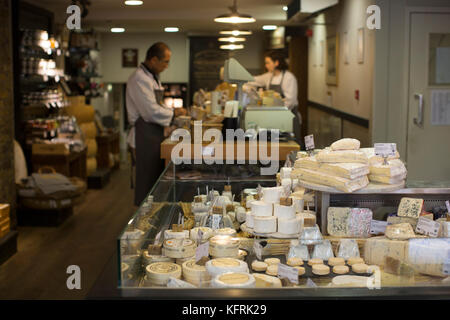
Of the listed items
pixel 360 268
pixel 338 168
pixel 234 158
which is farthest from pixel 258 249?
pixel 234 158

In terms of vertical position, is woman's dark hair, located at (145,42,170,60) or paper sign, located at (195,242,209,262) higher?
woman's dark hair, located at (145,42,170,60)

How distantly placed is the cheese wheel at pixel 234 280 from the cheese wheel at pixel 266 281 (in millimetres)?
34

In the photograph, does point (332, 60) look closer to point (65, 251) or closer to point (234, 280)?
point (65, 251)

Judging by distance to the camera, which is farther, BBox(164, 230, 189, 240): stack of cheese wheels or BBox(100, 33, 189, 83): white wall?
BBox(100, 33, 189, 83): white wall

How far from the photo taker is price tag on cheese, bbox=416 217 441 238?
8.53 feet

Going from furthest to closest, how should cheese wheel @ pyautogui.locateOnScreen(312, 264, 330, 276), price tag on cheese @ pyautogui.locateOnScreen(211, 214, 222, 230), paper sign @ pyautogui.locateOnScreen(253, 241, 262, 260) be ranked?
1. price tag on cheese @ pyautogui.locateOnScreen(211, 214, 222, 230)
2. paper sign @ pyautogui.locateOnScreen(253, 241, 262, 260)
3. cheese wheel @ pyautogui.locateOnScreen(312, 264, 330, 276)

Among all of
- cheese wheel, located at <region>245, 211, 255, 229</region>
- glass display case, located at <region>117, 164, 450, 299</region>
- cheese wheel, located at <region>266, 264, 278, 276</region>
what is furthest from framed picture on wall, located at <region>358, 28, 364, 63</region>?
cheese wheel, located at <region>266, 264, 278, 276</region>

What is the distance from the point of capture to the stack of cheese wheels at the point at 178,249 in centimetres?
252

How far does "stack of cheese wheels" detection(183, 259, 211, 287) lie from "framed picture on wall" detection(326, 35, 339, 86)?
273 inches

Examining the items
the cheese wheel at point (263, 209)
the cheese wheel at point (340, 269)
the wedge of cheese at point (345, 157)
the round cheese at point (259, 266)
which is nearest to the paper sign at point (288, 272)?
the round cheese at point (259, 266)

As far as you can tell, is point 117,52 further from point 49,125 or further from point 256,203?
point 256,203

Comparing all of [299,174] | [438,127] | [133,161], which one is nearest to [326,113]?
[438,127]

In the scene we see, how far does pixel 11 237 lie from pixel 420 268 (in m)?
4.15

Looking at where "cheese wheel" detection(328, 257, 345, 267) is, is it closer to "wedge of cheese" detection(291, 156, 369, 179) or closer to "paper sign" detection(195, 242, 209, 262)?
"wedge of cheese" detection(291, 156, 369, 179)
